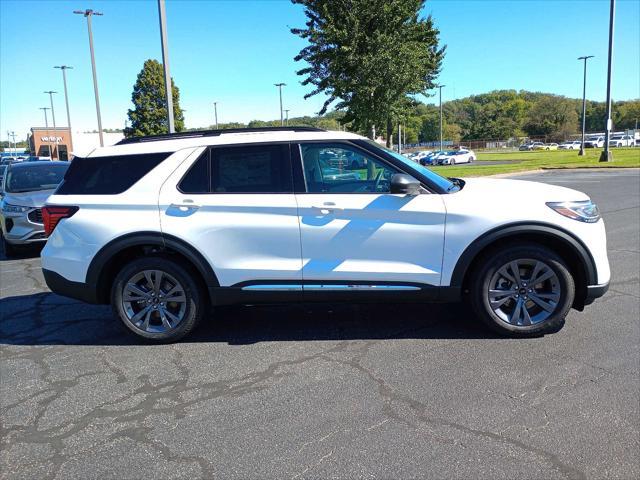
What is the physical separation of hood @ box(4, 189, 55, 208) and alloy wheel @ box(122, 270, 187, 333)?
5.35 m

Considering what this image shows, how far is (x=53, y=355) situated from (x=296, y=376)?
87.5 inches

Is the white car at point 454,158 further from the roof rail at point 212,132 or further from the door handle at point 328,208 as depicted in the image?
the door handle at point 328,208

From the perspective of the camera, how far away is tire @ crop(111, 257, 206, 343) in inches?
172

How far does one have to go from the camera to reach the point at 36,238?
8.69 metres

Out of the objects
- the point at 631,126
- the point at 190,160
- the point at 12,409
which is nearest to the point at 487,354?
the point at 190,160

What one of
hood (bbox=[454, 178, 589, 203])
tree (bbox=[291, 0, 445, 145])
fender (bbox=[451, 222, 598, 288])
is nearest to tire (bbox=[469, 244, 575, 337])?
fender (bbox=[451, 222, 598, 288])

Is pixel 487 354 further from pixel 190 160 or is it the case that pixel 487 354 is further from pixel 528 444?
pixel 190 160

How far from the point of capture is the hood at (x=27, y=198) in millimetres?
8656

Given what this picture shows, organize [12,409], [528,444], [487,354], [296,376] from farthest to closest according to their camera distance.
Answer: [487,354]
[296,376]
[12,409]
[528,444]

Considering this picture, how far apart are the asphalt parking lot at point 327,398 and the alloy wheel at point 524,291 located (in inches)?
9.2

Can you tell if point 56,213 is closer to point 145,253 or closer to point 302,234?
→ point 145,253

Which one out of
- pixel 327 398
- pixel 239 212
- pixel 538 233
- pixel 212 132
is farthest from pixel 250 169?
pixel 538 233

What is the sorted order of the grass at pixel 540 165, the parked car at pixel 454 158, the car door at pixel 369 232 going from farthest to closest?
1. the parked car at pixel 454 158
2. the grass at pixel 540 165
3. the car door at pixel 369 232

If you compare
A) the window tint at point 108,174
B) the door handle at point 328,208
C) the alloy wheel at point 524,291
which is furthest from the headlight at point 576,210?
the window tint at point 108,174
